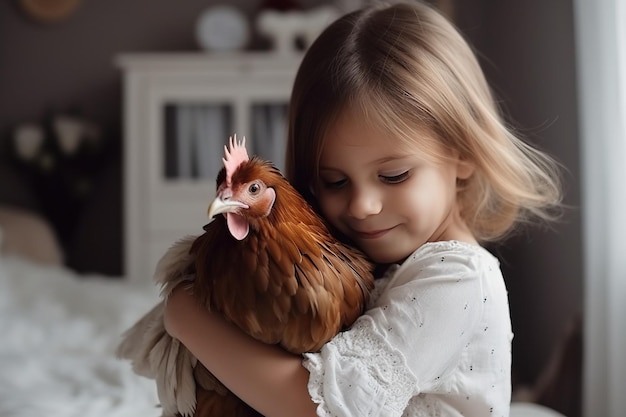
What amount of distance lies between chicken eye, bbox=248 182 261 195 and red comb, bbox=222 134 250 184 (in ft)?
0.07

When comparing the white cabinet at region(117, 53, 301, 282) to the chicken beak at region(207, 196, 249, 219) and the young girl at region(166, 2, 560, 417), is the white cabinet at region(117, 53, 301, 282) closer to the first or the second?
the young girl at region(166, 2, 560, 417)

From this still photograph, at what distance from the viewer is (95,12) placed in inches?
150

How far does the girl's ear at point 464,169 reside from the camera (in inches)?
37.4

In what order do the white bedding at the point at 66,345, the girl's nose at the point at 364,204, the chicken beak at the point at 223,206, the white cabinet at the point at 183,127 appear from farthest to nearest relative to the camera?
the white cabinet at the point at 183,127
the white bedding at the point at 66,345
the girl's nose at the point at 364,204
the chicken beak at the point at 223,206

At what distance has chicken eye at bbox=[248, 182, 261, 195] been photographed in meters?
0.72

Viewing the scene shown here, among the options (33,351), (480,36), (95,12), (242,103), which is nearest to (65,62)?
(95,12)

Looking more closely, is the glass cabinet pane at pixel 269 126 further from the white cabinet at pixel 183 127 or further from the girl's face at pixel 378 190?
the girl's face at pixel 378 190

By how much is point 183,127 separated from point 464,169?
8.37 feet

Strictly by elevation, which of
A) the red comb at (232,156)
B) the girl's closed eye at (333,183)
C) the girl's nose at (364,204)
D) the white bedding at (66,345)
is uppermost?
the red comb at (232,156)

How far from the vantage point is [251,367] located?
749mm

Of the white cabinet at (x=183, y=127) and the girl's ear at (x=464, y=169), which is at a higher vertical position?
the girl's ear at (x=464, y=169)

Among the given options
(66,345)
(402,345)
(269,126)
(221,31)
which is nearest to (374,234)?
(402,345)

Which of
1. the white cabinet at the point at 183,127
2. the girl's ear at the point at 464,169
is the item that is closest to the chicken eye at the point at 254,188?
the girl's ear at the point at 464,169

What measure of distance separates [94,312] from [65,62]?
7.28 feet
